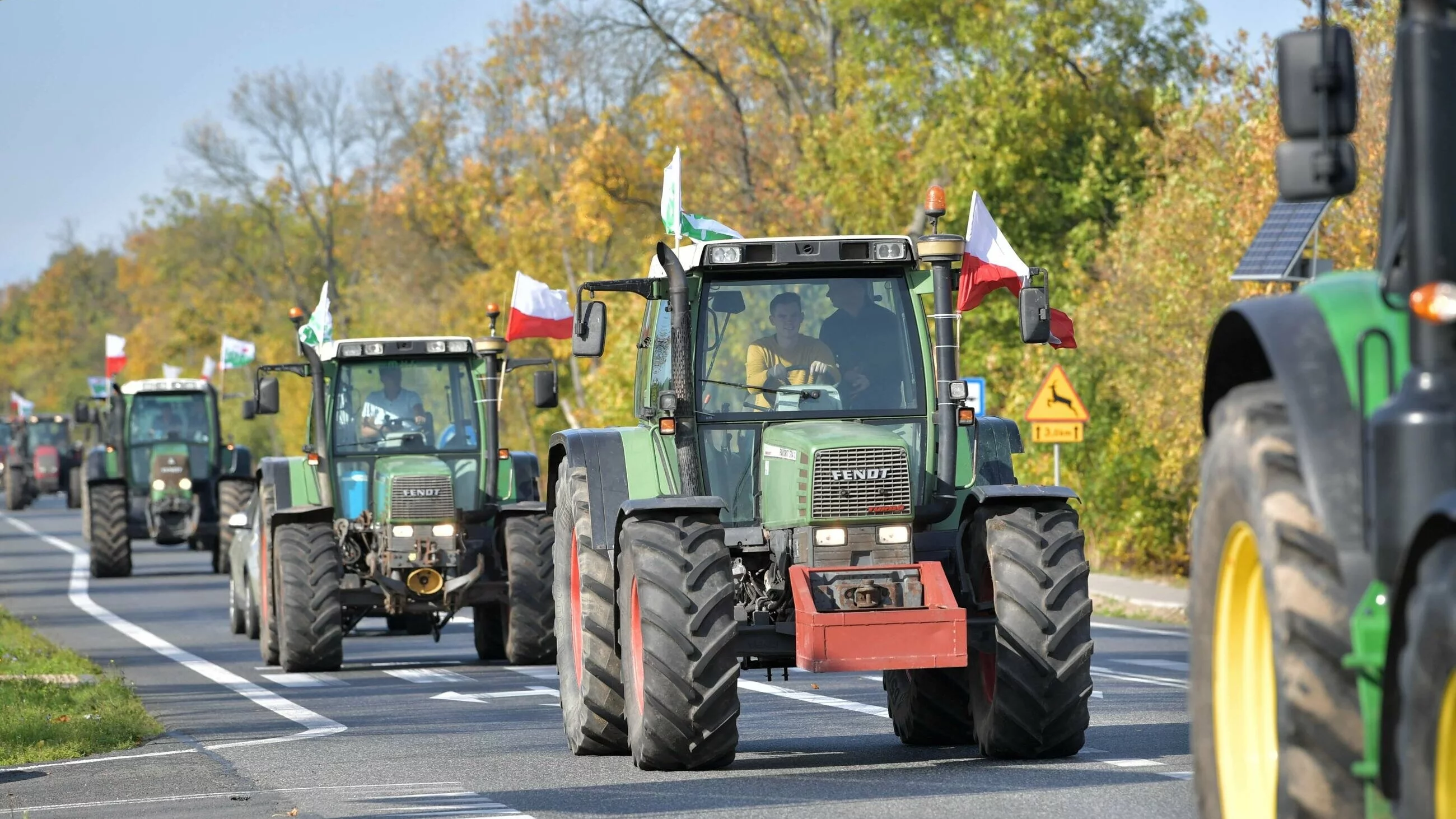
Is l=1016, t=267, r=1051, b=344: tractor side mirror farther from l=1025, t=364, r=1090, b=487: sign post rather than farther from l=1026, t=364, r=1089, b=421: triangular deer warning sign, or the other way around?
l=1026, t=364, r=1089, b=421: triangular deer warning sign

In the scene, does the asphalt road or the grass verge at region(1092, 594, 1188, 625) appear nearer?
the asphalt road

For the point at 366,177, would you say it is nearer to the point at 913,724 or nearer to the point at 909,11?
the point at 909,11

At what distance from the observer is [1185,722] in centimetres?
1263

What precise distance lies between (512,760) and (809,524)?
6.74 ft

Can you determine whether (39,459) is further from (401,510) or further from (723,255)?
(723,255)

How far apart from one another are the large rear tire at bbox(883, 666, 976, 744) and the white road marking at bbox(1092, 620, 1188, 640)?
33.2 feet

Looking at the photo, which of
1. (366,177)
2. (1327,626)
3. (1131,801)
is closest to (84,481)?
(1131,801)

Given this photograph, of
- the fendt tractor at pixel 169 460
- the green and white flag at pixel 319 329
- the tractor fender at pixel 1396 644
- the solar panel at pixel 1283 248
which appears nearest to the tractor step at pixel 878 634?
the tractor fender at pixel 1396 644

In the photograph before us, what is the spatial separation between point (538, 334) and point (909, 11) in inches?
948

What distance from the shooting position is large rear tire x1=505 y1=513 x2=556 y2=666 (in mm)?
18359

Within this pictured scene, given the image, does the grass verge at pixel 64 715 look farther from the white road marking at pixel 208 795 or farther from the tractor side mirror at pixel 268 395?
the tractor side mirror at pixel 268 395

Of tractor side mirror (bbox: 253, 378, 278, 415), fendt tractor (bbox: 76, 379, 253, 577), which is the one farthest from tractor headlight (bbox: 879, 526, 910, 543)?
fendt tractor (bbox: 76, 379, 253, 577)

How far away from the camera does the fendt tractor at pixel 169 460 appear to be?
118ft

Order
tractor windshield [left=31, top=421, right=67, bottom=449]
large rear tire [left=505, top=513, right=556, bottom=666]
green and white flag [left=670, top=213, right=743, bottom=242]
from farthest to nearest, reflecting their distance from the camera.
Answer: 1. tractor windshield [left=31, top=421, right=67, bottom=449]
2. large rear tire [left=505, top=513, right=556, bottom=666]
3. green and white flag [left=670, top=213, right=743, bottom=242]
